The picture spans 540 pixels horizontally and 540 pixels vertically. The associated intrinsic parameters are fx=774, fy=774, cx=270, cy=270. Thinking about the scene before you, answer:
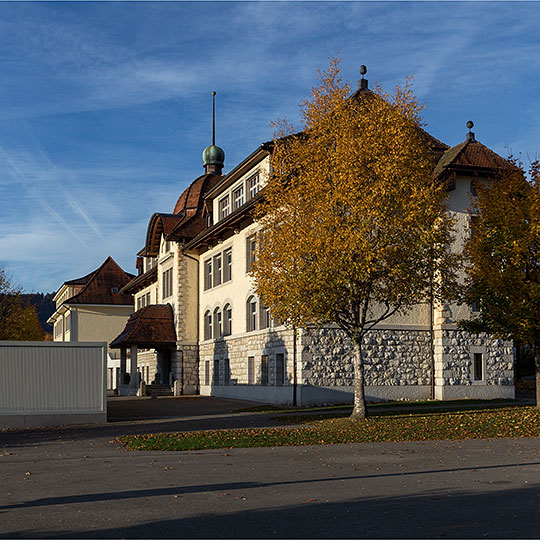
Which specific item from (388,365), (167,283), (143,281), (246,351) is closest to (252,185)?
(246,351)

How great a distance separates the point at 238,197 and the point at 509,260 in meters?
19.1

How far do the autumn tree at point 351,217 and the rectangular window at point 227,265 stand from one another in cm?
1766

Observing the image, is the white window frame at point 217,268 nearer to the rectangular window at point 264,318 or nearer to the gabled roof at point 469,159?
the rectangular window at point 264,318

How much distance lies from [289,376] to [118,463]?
61.3ft

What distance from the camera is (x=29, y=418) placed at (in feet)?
76.4

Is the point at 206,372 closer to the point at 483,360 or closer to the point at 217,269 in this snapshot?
the point at 217,269

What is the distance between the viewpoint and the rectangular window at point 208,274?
45156 mm

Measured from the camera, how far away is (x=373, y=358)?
32.6 m

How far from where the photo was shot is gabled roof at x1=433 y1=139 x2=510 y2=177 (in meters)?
33.2

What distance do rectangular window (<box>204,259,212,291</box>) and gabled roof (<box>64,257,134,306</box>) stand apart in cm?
3175

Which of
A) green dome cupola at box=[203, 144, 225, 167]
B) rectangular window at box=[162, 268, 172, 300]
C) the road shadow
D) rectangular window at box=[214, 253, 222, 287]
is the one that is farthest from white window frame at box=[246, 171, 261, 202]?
the road shadow

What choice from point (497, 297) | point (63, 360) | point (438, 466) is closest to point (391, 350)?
point (497, 297)

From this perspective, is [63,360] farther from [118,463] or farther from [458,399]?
[458,399]

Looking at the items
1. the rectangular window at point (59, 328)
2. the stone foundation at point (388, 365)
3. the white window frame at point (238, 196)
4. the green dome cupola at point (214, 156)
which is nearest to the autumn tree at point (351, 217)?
the stone foundation at point (388, 365)
